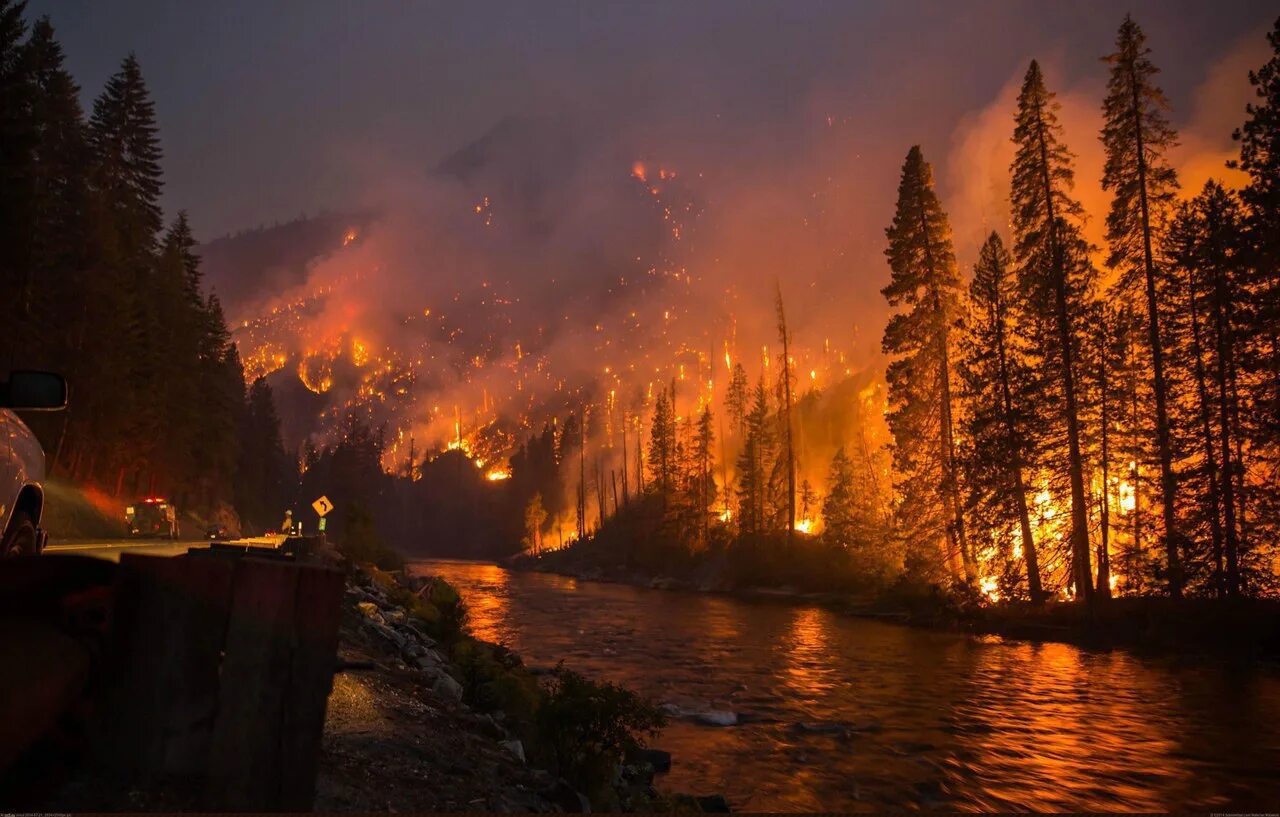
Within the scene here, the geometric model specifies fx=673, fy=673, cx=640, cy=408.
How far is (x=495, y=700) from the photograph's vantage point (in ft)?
36.6

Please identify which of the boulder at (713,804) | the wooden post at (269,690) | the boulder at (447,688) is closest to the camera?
the wooden post at (269,690)

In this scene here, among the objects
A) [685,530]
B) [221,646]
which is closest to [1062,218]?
[221,646]

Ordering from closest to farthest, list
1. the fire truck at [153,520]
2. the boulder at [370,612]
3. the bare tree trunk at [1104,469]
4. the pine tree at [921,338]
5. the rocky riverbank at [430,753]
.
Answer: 1. the rocky riverbank at [430,753]
2. the boulder at [370,612]
3. the bare tree trunk at [1104,469]
4. the fire truck at [153,520]
5. the pine tree at [921,338]

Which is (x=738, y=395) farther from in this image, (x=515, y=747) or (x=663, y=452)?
(x=515, y=747)

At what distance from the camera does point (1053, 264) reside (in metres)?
29.1

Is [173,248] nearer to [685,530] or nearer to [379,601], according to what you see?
[379,601]

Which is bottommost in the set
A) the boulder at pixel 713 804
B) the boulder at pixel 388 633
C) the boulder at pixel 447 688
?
the boulder at pixel 713 804

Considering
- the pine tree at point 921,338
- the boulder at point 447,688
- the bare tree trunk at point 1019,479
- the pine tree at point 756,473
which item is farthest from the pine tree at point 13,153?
the pine tree at point 756,473

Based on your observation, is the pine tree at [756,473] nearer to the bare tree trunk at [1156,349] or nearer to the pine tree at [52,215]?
the bare tree trunk at [1156,349]

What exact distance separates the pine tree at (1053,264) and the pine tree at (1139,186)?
4.83ft

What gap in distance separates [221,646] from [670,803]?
6.65 metres

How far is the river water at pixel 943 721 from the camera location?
1019 cm

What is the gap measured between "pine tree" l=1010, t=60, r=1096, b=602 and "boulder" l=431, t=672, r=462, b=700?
26.2 meters

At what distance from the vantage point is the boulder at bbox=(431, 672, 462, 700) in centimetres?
1044
